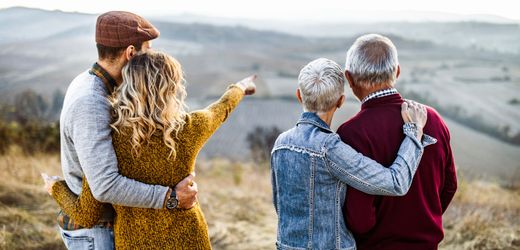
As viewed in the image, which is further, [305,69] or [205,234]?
[205,234]

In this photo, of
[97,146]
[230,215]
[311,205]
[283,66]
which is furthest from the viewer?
[283,66]

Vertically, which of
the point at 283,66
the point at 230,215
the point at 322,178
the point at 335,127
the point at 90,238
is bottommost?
the point at 283,66

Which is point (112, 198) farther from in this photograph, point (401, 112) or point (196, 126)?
point (401, 112)

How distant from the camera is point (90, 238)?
2.04 m

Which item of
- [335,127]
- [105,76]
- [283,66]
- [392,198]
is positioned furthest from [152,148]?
[283,66]

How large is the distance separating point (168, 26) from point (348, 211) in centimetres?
3058

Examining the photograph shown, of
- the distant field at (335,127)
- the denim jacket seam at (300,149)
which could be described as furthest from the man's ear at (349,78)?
the distant field at (335,127)

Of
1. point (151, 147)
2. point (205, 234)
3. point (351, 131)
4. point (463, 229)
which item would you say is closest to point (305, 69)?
point (351, 131)

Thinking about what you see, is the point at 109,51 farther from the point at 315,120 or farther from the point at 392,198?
the point at 392,198

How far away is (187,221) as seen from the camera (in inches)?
80.0

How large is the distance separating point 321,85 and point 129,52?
73 centimetres

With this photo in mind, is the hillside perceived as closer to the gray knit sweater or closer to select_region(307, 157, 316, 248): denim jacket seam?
the gray knit sweater

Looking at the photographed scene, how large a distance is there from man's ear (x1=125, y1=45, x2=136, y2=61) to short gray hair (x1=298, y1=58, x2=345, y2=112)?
25.3 inches

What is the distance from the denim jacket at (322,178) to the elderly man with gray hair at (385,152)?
0.18 feet
